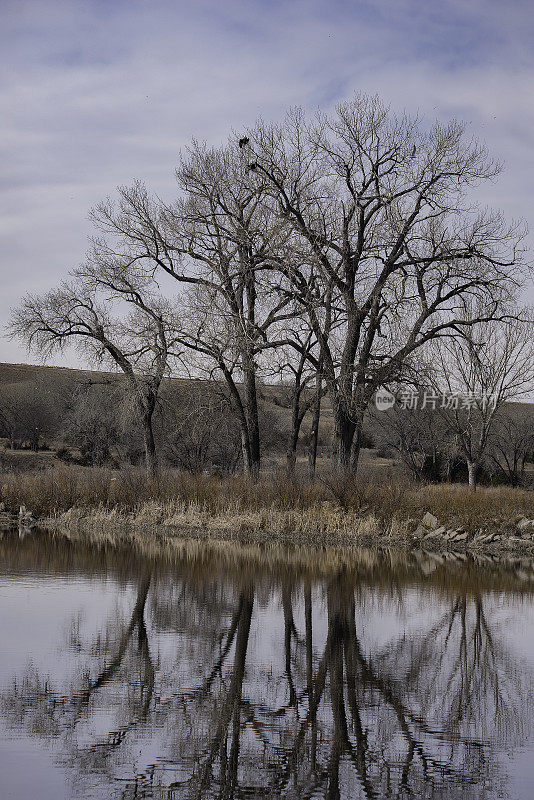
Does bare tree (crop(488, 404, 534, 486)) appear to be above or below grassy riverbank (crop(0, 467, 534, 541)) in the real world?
above

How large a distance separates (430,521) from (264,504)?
498cm

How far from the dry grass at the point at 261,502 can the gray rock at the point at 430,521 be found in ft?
1.00

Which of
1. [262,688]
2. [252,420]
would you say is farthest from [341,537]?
[262,688]

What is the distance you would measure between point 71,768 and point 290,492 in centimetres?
2090

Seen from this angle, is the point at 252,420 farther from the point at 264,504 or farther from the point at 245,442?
the point at 264,504

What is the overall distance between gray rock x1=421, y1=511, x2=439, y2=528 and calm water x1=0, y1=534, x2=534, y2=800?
8.93 metres

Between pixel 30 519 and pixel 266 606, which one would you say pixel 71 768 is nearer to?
pixel 266 606

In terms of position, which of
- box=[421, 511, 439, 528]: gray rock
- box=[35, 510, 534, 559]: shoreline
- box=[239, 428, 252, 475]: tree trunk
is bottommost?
box=[35, 510, 534, 559]: shoreline

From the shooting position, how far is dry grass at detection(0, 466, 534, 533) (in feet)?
85.4

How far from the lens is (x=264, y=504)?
27.4 meters

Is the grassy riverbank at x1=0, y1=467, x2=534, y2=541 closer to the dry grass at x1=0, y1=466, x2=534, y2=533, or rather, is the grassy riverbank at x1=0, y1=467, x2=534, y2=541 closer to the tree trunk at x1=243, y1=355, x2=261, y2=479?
the dry grass at x1=0, y1=466, x2=534, y2=533

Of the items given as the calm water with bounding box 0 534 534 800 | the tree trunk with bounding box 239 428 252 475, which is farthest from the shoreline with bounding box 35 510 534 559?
the tree trunk with bounding box 239 428 252 475

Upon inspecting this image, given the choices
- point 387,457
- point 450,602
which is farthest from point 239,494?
point 387,457

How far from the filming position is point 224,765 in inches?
260
